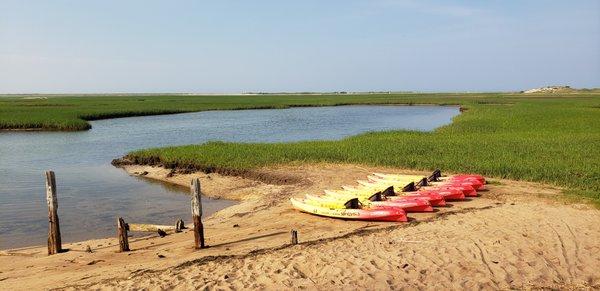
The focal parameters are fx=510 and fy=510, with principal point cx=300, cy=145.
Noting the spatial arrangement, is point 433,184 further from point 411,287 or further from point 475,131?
point 475,131

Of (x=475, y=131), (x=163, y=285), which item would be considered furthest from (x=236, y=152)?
(x=475, y=131)

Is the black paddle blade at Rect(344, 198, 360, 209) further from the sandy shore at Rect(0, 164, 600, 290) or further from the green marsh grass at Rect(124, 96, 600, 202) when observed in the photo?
the green marsh grass at Rect(124, 96, 600, 202)

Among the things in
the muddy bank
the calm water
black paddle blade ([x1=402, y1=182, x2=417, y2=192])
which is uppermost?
black paddle blade ([x1=402, y1=182, x2=417, y2=192])

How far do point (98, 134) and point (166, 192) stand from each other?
23.6 metres

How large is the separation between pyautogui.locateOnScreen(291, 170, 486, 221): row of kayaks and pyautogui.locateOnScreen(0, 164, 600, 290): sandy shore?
10.5 inches

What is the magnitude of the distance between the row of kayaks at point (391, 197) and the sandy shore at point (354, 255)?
267 mm

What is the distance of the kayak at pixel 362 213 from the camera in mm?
12125

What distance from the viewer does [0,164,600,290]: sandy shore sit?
8586 millimetres

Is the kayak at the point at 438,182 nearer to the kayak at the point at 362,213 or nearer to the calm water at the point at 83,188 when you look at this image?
the kayak at the point at 362,213

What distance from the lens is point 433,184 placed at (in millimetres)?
15562

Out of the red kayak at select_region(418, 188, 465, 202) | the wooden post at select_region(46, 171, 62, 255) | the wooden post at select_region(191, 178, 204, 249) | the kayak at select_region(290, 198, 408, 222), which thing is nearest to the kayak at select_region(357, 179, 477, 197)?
the red kayak at select_region(418, 188, 465, 202)

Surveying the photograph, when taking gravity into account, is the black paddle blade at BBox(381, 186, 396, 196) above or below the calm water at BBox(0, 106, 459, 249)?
above

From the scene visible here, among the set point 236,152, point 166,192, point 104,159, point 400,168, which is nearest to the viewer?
point 166,192

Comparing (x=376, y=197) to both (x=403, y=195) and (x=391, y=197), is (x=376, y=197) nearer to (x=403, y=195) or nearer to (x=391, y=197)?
(x=391, y=197)
